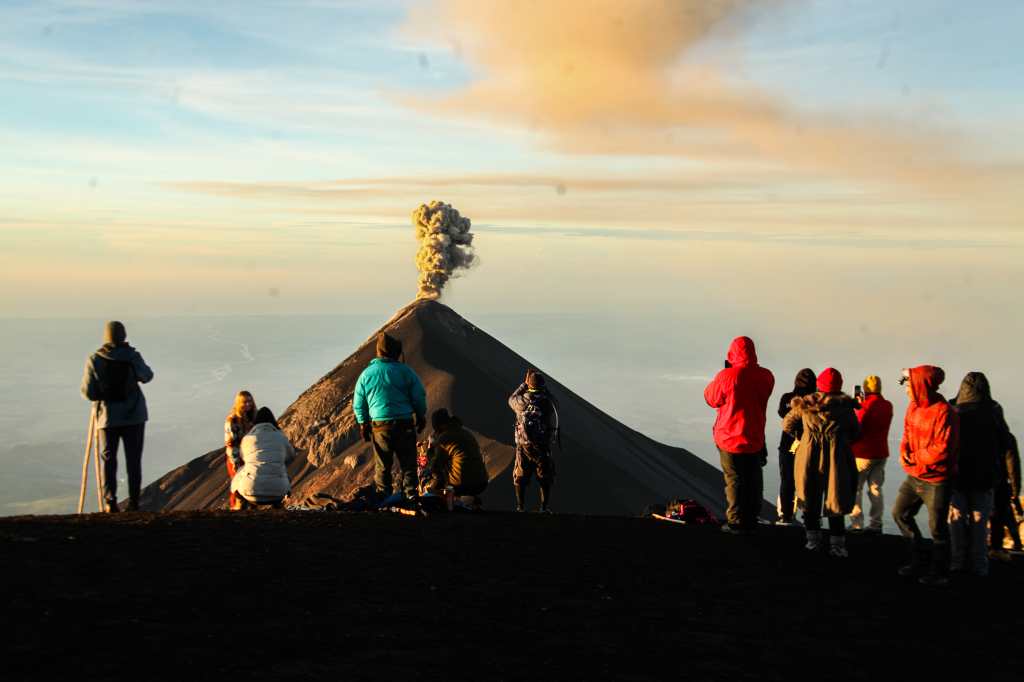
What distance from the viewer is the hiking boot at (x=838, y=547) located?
1136 cm

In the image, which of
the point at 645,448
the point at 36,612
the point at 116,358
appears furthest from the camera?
the point at 645,448

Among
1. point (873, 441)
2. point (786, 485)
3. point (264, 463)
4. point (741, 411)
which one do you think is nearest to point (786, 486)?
point (786, 485)

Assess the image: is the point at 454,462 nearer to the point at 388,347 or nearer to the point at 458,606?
the point at 388,347

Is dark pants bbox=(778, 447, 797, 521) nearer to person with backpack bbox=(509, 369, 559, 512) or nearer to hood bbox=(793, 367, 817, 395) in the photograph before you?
hood bbox=(793, 367, 817, 395)

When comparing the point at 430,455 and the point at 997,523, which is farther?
the point at 430,455

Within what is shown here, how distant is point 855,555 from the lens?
1163 cm

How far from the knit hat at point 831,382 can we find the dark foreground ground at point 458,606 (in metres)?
1.81

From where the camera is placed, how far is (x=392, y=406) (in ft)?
42.0

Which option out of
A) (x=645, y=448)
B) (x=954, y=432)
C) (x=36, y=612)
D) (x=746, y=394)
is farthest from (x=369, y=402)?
(x=645, y=448)

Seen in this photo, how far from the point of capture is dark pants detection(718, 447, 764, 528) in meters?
11.7

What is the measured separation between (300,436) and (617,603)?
42.3 m

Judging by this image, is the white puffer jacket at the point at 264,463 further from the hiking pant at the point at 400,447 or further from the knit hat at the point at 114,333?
the knit hat at the point at 114,333

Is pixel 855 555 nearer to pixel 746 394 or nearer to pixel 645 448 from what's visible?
pixel 746 394

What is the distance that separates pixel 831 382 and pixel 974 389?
1.42 metres
